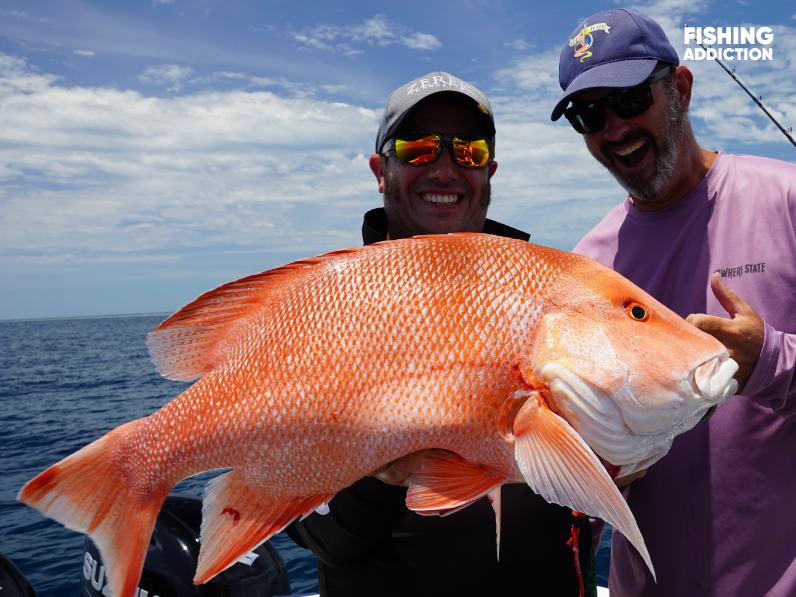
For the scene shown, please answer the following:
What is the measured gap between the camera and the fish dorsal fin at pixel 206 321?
183 cm

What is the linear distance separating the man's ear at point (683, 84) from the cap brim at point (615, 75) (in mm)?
228

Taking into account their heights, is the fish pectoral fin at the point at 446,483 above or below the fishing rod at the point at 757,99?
below

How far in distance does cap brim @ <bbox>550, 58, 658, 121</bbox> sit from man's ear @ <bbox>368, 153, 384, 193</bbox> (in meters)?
1.05

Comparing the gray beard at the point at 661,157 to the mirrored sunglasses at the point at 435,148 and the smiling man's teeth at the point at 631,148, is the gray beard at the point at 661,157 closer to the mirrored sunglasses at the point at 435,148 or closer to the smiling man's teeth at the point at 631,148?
the smiling man's teeth at the point at 631,148

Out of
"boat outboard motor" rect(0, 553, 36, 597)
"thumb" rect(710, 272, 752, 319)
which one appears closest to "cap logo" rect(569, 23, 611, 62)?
"thumb" rect(710, 272, 752, 319)

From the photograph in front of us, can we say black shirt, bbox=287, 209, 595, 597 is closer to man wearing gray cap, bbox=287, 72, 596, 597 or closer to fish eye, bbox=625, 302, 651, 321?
man wearing gray cap, bbox=287, 72, 596, 597

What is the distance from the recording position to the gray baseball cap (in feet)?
8.61

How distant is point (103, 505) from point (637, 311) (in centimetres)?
180

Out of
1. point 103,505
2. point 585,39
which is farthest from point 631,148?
point 103,505

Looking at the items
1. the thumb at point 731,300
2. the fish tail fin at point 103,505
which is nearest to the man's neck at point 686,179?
the thumb at point 731,300

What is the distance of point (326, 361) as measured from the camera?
1.58 metres

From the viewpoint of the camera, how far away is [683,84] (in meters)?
2.75

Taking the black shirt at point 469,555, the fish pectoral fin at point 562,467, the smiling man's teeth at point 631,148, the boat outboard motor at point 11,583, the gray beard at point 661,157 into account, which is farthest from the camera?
the boat outboard motor at point 11,583

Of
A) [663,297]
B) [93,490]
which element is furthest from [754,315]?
[93,490]
